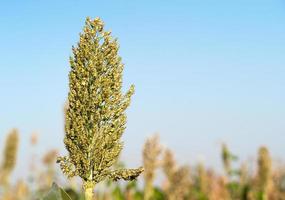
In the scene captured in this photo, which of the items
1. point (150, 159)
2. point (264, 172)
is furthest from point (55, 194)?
point (264, 172)

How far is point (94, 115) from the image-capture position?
28.1 feet

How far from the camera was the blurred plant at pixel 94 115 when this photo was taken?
841cm

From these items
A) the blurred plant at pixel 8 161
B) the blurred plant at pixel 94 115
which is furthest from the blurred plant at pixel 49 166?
the blurred plant at pixel 94 115

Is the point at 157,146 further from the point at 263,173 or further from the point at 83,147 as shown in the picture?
the point at 263,173

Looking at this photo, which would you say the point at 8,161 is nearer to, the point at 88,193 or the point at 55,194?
the point at 88,193

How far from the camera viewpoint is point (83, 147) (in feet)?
27.6

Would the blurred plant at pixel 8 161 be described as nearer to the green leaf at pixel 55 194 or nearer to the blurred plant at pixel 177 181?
the blurred plant at pixel 177 181

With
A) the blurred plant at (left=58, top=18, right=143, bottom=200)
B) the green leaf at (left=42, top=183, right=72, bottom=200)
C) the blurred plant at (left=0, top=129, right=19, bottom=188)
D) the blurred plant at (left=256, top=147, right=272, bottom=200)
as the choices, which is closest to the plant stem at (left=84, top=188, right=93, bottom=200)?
the blurred plant at (left=58, top=18, right=143, bottom=200)

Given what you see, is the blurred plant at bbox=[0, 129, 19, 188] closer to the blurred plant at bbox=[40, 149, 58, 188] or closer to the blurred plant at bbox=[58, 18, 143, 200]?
the blurred plant at bbox=[40, 149, 58, 188]

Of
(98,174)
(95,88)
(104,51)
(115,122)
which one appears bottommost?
(98,174)

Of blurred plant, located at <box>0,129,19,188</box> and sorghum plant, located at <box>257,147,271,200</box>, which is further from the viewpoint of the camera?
sorghum plant, located at <box>257,147,271,200</box>

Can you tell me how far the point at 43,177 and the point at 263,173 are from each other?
1136cm

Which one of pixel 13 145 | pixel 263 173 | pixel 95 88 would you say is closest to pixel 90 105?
pixel 95 88

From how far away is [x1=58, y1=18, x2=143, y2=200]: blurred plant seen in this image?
841 cm
